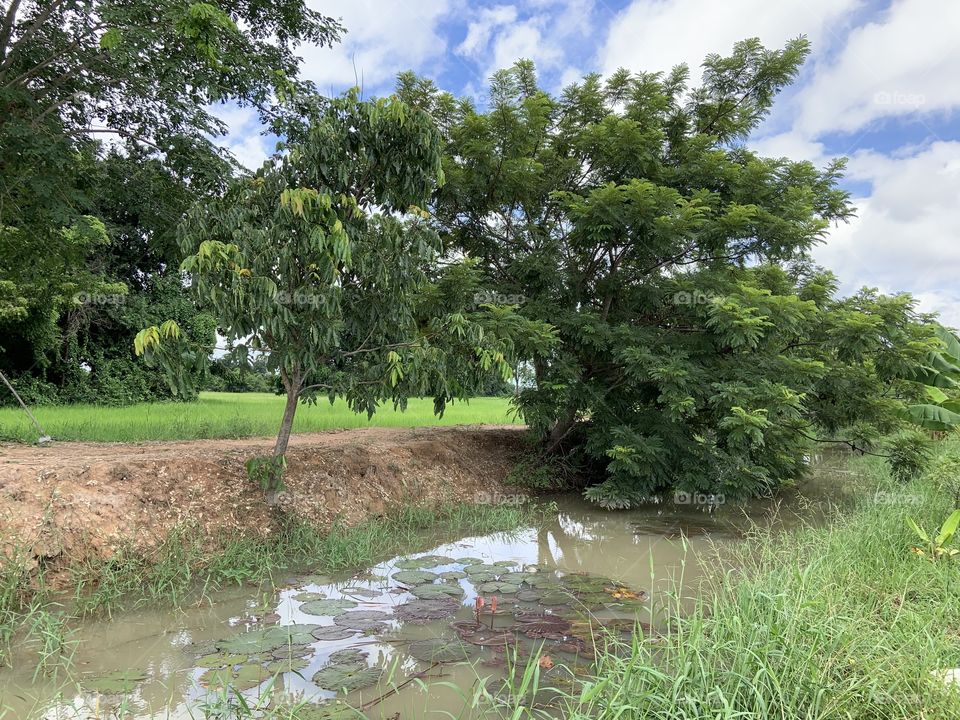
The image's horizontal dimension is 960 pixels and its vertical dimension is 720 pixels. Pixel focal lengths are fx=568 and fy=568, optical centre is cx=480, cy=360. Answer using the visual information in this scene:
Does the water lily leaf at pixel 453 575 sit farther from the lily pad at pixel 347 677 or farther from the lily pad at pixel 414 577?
the lily pad at pixel 347 677

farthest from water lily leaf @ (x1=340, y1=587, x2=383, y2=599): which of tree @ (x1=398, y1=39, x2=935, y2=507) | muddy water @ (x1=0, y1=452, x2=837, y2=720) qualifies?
tree @ (x1=398, y1=39, x2=935, y2=507)

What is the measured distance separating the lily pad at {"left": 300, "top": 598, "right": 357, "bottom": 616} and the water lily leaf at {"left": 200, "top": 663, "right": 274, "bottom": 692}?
0.91m

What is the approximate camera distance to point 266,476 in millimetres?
5918

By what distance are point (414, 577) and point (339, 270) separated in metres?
3.00

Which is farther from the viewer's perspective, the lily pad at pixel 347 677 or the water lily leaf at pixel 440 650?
the water lily leaf at pixel 440 650

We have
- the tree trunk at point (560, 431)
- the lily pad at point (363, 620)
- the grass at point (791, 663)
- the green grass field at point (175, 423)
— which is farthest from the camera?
the tree trunk at point (560, 431)

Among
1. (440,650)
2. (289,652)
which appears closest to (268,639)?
(289,652)

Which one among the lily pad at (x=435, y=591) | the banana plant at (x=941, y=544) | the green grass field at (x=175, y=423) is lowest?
the lily pad at (x=435, y=591)

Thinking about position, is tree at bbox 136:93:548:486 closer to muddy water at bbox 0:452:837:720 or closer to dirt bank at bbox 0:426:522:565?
dirt bank at bbox 0:426:522:565

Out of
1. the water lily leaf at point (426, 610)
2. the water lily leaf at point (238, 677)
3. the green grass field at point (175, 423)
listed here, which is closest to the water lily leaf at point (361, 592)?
the water lily leaf at point (426, 610)

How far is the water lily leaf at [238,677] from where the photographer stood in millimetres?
3074

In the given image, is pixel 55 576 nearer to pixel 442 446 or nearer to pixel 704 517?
pixel 442 446

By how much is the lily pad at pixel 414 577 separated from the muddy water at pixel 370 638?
1 cm

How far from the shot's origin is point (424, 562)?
5.62m
